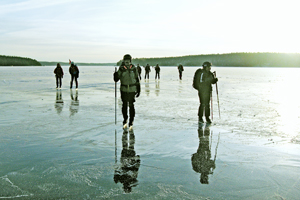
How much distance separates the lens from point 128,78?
6801mm

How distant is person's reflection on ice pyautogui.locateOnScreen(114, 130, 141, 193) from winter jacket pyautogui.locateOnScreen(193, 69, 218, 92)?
3.25 metres

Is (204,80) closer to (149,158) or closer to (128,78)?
(128,78)

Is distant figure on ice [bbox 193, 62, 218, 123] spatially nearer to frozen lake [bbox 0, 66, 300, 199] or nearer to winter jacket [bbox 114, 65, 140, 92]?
frozen lake [bbox 0, 66, 300, 199]

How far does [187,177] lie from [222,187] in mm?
530

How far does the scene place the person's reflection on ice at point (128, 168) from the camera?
12.2 feet

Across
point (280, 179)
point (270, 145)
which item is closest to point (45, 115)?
point (270, 145)

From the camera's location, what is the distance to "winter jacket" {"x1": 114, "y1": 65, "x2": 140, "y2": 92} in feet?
22.2

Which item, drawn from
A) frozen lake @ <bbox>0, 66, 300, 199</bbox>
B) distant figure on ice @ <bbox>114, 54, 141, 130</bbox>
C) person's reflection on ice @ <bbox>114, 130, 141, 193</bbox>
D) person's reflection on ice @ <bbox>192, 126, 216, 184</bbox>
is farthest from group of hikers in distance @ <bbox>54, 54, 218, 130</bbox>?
person's reflection on ice @ <bbox>192, 126, 216, 184</bbox>

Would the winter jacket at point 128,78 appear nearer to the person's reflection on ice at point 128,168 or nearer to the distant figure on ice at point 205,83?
the person's reflection on ice at point 128,168

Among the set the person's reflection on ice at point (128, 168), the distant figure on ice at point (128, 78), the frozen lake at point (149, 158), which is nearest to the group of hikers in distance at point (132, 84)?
the distant figure on ice at point (128, 78)

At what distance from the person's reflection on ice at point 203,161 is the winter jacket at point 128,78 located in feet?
6.85

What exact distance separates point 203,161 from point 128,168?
1.31m

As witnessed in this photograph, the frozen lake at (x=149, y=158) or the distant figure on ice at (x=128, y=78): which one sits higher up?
the distant figure on ice at (x=128, y=78)

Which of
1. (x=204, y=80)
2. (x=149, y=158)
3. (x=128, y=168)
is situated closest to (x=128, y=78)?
(x=204, y=80)
